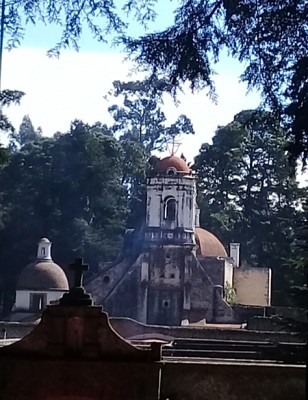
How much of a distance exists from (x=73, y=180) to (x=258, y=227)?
8155 millimetres

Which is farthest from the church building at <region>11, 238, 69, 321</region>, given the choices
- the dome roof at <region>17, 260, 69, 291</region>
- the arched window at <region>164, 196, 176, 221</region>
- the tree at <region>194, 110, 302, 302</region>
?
the tree at <region>194, 110, 302, 302</region>

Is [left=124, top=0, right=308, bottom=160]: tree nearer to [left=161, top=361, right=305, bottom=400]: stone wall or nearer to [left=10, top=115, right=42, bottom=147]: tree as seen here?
[left=161, top=361, right=305, bottom=400]: stone wall

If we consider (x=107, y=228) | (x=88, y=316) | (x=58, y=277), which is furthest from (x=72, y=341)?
(x=107, y=228)

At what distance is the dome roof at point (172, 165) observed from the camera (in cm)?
3344

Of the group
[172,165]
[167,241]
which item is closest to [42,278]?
[167,241]

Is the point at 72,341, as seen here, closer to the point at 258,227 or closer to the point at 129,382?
the point at 129,382

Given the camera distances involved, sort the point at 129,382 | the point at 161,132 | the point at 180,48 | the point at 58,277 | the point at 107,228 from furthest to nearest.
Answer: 1. the point at 161,132
2. the point at 107,228
3. the point at 58,277
4. the point at 129,382
5. the point at 180,48

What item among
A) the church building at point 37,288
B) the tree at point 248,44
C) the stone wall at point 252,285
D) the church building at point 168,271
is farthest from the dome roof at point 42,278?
the tree at point 248,44

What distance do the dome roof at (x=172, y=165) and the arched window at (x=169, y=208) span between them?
3.50 feet

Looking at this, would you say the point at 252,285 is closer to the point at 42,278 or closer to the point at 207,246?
the point at 207,246

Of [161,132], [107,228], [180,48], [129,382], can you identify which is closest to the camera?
[180,48]

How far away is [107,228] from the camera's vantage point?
3878cm

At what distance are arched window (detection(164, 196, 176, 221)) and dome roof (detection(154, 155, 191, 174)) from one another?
1068 millimetres

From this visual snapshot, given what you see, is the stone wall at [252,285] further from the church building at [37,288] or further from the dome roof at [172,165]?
the church building at [37,288]
